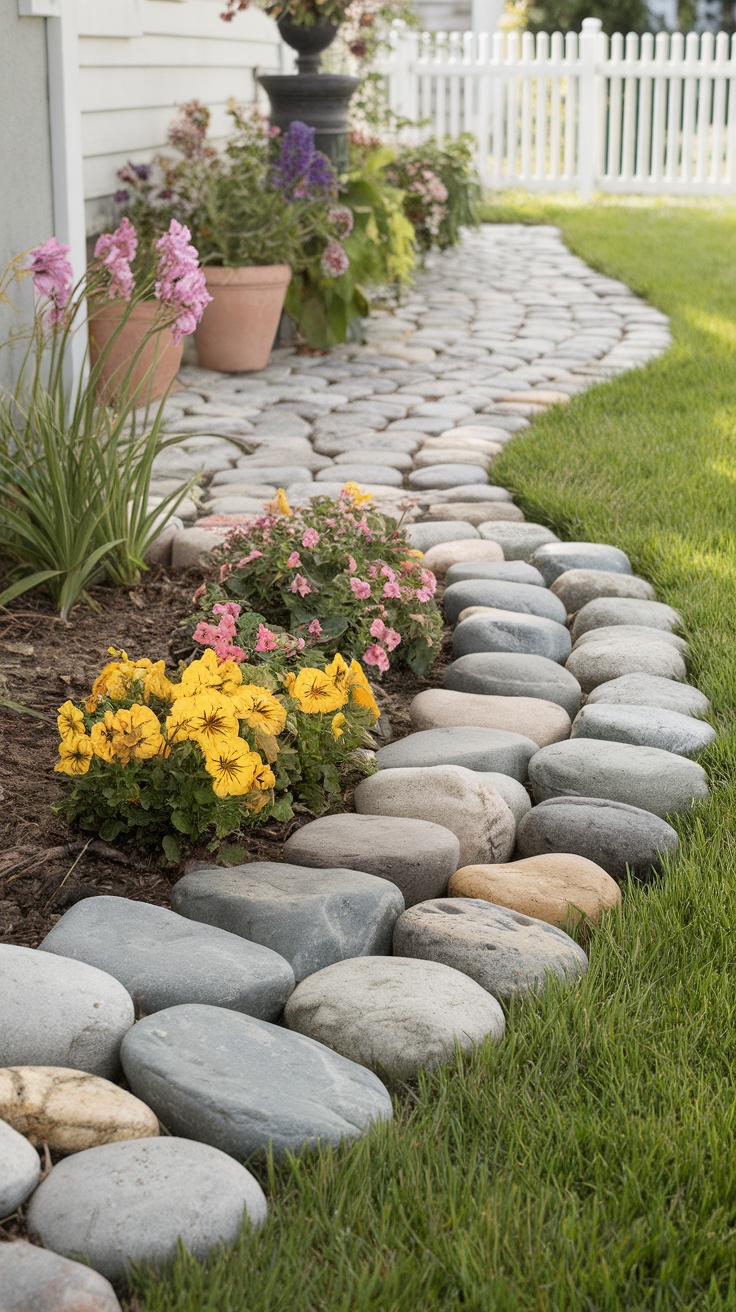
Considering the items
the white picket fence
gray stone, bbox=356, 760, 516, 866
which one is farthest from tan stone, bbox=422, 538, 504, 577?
the white picket fence

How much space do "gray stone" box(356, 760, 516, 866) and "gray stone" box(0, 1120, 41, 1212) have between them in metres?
0.98

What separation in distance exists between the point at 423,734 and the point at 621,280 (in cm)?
637

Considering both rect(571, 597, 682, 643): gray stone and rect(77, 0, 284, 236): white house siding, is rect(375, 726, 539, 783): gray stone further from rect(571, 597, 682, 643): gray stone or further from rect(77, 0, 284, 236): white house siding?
rect(77, 0, 284, 236): white house siding

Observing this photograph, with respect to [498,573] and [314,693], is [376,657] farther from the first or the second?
[498,573]

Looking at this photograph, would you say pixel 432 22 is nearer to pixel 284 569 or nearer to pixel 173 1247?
pixel 284 569

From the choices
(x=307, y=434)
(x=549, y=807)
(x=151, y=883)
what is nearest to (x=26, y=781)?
(x=151, y=883)

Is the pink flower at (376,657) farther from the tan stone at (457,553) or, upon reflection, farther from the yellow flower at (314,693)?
the tan stone at (457,553)

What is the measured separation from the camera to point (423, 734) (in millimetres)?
2602

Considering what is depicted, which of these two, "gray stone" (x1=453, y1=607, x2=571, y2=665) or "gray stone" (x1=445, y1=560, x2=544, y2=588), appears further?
"gray stone" (x1=445, y1=560, x2=544, y2=588)

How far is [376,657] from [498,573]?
2.59ft

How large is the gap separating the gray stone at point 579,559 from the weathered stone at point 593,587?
9 cm

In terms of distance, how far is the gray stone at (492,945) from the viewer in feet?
6.09

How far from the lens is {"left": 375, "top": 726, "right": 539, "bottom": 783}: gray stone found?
2.47 metres

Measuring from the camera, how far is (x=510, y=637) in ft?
9.89
